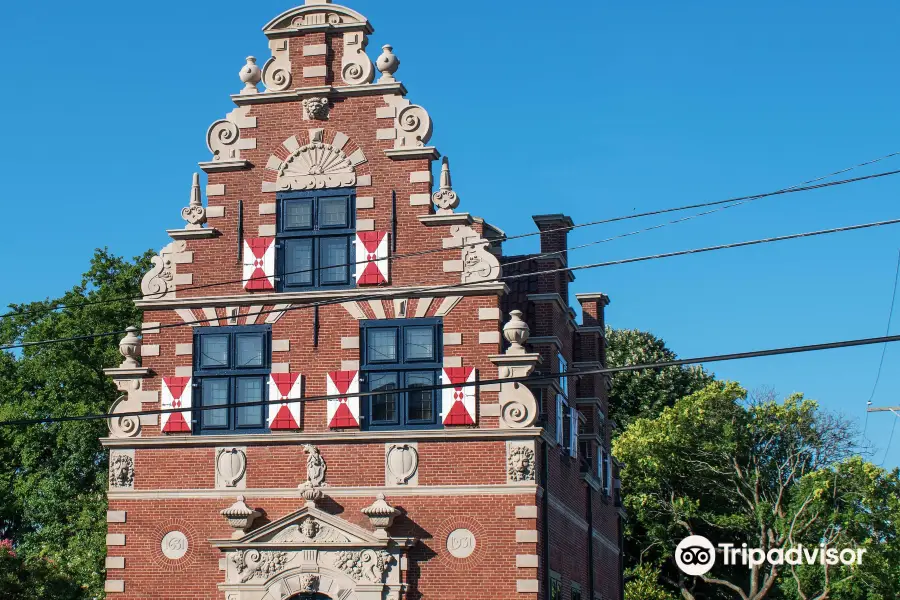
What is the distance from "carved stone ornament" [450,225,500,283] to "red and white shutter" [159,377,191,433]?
243 inches

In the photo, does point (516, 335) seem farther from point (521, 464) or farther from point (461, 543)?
point (461, 543)

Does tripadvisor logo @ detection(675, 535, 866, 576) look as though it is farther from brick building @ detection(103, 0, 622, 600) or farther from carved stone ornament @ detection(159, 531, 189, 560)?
carved stone ornament @ detection(159, 531, 189, 560)

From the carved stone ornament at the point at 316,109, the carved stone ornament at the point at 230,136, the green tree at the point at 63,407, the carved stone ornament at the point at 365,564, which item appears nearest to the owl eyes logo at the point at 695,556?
Result: the green tree at the point at 63,407

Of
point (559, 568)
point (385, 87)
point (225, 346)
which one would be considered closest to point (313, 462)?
point (225, 346)

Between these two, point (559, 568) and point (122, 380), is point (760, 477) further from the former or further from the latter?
point (122, 380)

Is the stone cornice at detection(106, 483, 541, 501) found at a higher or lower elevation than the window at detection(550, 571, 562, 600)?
higher

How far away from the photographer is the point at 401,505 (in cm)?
2544

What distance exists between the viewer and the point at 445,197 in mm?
26641

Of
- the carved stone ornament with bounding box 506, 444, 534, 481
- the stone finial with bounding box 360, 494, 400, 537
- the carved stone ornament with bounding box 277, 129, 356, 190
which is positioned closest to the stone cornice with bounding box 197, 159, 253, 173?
the carved stone ornament with bounding box 277, 129, 356, 190

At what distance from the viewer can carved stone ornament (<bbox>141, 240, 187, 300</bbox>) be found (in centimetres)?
2745

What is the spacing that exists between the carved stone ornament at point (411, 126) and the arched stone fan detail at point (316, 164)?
89cm

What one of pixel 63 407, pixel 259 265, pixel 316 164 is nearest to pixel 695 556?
pixel 63 407

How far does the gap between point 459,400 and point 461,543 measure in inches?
107

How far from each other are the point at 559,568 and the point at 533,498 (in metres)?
3.39
